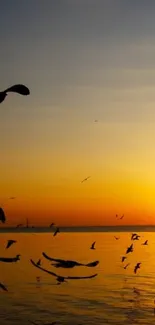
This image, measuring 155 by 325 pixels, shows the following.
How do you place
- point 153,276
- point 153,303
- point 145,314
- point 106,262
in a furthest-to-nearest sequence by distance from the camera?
point 106,262 < point 153,276 < point 153,303 < point 145,314

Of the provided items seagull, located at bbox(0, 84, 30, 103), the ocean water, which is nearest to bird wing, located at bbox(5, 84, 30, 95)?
seagull, located at bbox(0, 84, 30, 103)

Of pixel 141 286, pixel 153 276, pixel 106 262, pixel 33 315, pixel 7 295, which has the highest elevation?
pixel 106 262

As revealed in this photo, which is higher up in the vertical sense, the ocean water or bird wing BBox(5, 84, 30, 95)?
the ocean water

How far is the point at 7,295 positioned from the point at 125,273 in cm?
2277

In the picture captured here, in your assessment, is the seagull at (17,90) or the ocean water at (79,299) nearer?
the seagull at (17,90)

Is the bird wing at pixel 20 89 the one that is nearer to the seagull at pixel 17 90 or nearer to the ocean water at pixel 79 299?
the seagull at pixel 17 90

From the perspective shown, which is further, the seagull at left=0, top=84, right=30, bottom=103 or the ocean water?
the ocean water

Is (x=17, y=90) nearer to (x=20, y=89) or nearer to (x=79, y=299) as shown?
(x=20, y=89)

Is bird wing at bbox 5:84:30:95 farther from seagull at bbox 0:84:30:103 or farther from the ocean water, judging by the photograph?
the ocean water

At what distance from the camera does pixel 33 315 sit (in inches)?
1318

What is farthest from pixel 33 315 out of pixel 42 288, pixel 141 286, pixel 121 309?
pixel 141 286

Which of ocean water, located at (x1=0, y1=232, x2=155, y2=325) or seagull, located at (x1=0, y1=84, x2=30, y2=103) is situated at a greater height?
ocean water, located at (x1=0, y1=232, x2=155, y2=325)

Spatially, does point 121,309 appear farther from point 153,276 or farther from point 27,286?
point 153,276

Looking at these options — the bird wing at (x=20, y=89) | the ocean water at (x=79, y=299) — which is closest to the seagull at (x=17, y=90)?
the bird wing at (x=20, y=89)
